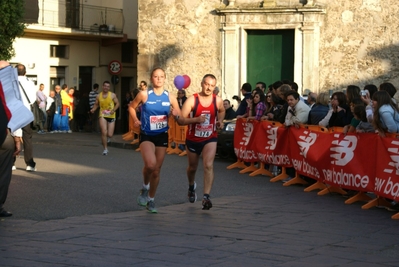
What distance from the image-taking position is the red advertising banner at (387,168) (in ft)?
38.9

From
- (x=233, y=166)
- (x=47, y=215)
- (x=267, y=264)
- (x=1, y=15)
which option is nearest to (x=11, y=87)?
(x=47, y=215)

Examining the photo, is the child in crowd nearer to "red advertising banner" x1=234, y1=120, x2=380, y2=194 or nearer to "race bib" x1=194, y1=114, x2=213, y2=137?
"red advertising banner" x1=234, y1=120, x2=380, y2=194

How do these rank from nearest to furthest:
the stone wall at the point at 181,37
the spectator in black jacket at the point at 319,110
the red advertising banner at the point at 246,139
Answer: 1. the spectator in black jacket at the point at 319,110
2. the red advertising banner at the point at 246,139
3. the stone wall at the point at 181,37

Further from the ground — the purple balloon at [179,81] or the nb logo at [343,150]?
the purple balloon at [179,81]

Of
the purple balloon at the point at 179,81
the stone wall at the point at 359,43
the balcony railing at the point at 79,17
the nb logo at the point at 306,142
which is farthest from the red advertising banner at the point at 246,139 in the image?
the balcony railing at the point at 79,17

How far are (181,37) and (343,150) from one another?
51.2 ft

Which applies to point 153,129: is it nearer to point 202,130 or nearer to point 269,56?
point 202,130

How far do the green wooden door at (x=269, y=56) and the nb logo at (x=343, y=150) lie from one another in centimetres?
1413

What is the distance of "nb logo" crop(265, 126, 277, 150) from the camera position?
16.8m

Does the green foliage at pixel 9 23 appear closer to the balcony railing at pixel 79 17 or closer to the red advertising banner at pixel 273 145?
the balcony railing at pixel 79 17

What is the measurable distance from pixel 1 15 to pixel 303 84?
11.7m

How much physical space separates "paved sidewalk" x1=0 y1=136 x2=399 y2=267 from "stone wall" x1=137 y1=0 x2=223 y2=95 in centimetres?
1596

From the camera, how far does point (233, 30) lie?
1102 inches

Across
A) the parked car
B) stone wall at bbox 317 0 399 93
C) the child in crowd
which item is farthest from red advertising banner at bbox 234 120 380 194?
stone wall at bbox 317 0 399 93
